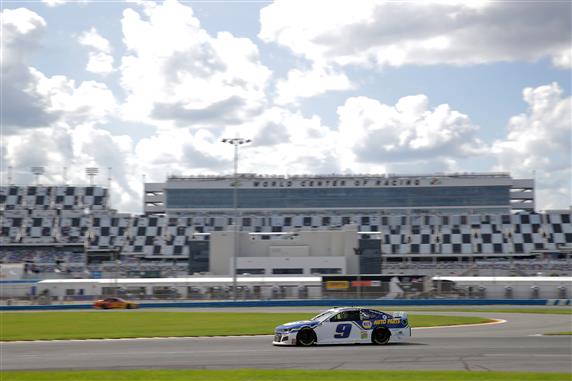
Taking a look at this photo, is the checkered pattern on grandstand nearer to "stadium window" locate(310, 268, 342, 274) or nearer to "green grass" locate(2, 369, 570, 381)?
"stadium window" locate(310, 268, 342, 274)

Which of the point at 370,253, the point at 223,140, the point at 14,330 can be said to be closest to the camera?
the point at 14,330

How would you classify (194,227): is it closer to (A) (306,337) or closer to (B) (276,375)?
(A) (306,337)

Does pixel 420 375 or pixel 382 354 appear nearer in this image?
pixel 420 375

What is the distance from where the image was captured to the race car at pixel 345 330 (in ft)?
79.2

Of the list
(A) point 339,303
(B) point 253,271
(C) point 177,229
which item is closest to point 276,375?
(A) point 339,303

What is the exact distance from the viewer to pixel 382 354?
2127 cm

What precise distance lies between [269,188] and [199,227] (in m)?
15.5

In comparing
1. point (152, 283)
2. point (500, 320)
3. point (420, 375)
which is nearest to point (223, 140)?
point (152, 283)

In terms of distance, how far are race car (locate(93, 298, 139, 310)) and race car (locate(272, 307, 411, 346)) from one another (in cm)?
3635

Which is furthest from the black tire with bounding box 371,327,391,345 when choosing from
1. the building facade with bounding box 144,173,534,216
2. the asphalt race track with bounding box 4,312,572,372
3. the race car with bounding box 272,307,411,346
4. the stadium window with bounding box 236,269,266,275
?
the building facade with bounding box 144,173,534,216

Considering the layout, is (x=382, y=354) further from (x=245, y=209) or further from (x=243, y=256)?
(x=245, y=209)

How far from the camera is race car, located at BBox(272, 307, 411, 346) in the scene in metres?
24.1

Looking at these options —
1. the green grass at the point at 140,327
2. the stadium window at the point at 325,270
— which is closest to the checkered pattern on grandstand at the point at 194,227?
the stadium window at the point at 325,270

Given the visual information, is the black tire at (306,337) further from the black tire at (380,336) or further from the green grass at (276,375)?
the green grass at (276,375)
